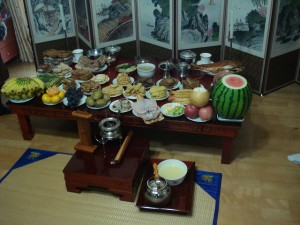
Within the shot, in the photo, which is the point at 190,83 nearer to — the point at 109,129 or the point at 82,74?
the point at 109,129

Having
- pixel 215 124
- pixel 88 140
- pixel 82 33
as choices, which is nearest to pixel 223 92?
pixel 215 124

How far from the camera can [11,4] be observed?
454 cm

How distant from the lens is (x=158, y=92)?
2881 millimetres

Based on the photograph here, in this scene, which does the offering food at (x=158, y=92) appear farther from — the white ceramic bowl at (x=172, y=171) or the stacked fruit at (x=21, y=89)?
the stacked fruit at (x=21, y=89)

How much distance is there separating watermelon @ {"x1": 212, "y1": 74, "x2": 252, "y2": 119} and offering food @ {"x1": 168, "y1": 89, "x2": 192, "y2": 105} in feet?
0.94

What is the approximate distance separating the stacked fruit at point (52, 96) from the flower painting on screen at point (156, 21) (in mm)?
1482

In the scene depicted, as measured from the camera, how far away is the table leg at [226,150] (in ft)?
8.75

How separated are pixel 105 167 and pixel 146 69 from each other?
1218 millimetres

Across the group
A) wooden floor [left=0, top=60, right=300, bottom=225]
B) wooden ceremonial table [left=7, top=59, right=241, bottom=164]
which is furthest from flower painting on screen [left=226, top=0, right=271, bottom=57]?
wooden ceremonial table [left=7, top=59, right=241, bottom=164]

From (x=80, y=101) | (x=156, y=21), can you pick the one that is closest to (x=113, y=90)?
(x=80, y=101)

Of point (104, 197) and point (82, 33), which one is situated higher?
point (82, 33)

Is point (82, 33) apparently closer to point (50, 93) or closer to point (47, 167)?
point (50, 93)

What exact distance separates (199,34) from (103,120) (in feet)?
5.69

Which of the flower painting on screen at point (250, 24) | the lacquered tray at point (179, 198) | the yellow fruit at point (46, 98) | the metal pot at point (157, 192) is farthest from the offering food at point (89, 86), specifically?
the flower painting on screen at point (250, 24)
